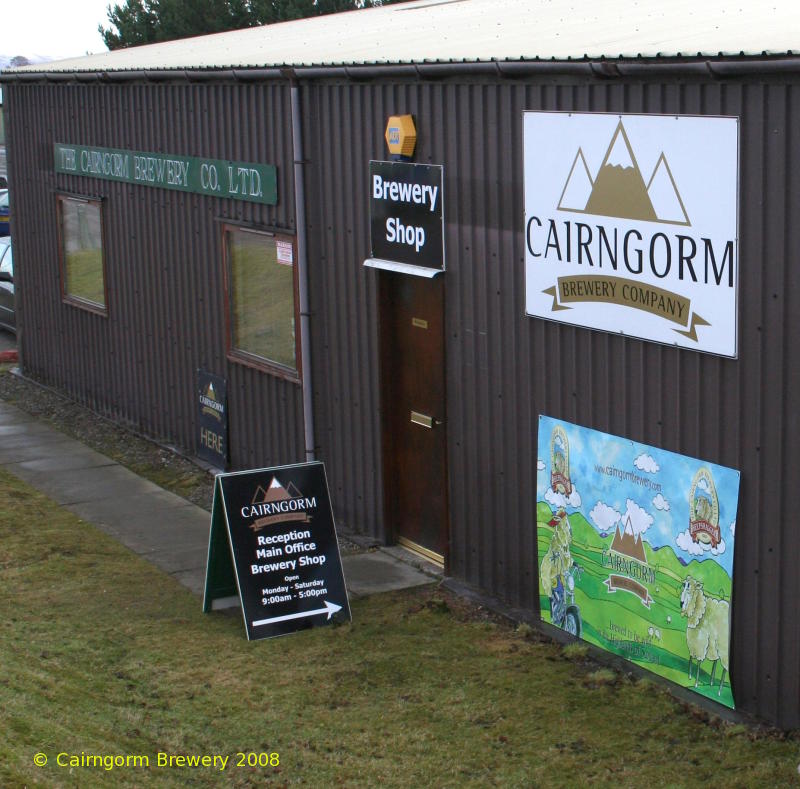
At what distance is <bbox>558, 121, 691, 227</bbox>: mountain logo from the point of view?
278 inches

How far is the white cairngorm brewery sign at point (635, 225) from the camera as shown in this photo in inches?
268

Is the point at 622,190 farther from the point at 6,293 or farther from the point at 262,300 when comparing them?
the point at 6,293

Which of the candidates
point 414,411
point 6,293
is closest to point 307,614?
point 414,411

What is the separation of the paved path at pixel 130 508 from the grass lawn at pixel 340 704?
0.47 m

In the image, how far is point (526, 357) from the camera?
8.40m

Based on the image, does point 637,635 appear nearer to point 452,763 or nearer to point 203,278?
point 452,763

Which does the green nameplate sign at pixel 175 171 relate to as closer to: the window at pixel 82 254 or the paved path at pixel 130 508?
the window at pixel 82 254

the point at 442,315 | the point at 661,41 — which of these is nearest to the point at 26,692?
the point at 442,315

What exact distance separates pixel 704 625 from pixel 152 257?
25.8ft

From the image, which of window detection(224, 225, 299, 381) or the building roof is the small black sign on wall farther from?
the building roof

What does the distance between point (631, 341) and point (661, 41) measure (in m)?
1.65

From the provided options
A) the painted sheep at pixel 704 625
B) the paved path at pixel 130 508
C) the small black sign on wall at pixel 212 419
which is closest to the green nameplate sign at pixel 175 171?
the small black sign on wall at pixel 212 419

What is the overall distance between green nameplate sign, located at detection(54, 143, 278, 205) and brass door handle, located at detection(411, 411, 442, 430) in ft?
7.86

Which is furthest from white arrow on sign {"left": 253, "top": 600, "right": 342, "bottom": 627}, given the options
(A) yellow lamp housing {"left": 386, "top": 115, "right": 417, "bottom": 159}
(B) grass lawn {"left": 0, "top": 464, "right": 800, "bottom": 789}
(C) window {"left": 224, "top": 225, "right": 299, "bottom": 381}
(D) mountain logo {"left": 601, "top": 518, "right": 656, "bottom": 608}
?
(A) yellow lamp housing {"left": 386, "top": 115, "right": 417, "bottom": 159}
